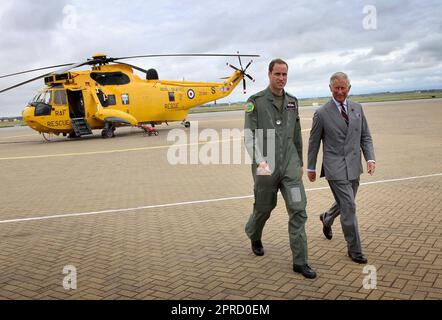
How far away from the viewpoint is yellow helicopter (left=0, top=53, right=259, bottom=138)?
67.7ft

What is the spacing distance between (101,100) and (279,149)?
62.2 ft

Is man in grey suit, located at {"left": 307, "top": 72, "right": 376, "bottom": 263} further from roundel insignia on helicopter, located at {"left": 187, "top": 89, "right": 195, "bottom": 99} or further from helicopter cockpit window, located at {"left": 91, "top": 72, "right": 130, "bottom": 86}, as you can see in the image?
roundel insignia on helicopter, located at {"left": 187, "top": 89, "right": 195, "bottom": 99}

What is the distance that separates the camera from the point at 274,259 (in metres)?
4.62

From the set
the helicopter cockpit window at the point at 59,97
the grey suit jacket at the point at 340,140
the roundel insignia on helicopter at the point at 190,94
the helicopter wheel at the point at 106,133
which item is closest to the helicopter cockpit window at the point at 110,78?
the helicopter cockpit window at the point at 59,97

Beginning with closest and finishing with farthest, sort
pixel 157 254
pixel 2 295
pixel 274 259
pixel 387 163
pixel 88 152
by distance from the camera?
pixel 2 295 < pixel 274 259 < pixel 157 254 < pixel 387 163 < pixel 88 152

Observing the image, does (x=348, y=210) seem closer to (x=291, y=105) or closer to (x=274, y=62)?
(x=291, y=105)

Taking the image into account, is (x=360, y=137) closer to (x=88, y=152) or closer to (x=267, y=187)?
(x=267, y=187)

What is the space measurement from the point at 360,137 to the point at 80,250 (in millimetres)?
3570

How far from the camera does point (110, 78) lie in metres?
22.1

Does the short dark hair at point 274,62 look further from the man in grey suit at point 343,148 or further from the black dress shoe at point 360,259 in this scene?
the black dress shoe at point 360,259

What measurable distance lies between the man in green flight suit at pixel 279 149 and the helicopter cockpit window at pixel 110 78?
18.9 meters

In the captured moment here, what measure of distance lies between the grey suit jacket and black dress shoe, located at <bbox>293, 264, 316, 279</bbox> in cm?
96

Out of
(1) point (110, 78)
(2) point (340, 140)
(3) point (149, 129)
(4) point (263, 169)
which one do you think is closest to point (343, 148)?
(2) point (340, 140)
